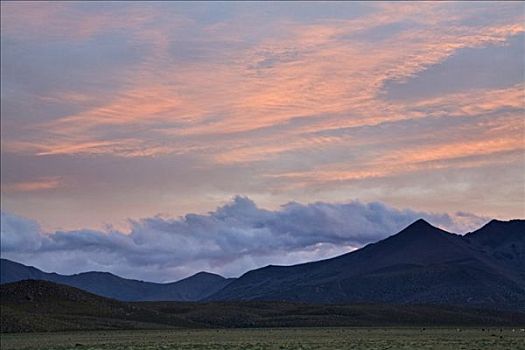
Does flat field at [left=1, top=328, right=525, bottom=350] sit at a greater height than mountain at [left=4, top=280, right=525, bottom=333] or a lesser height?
lesser

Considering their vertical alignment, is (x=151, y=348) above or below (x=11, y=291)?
below

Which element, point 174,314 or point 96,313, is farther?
point 174,314

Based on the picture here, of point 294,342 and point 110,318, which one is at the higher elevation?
point 110,318

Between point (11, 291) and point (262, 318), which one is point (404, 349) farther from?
point (11, 291)

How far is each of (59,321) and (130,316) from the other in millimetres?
20441

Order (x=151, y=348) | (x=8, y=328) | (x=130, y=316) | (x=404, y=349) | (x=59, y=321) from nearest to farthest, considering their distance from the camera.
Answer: (x=404, y=349) < (x=151, y=348) < (x=8, y=328) < (x=59, y=321) < (x=130, y=316)

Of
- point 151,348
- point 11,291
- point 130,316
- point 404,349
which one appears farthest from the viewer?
point 11,291

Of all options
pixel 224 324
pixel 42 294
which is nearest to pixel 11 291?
pixel 42 294

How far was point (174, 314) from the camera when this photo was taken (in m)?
198

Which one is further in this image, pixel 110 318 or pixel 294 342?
pixel 110 318

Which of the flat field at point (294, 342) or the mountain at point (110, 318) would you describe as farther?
the mountain at point (110, 318)

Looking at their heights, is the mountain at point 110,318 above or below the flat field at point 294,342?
above

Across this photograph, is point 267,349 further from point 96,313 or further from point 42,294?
point 42,294

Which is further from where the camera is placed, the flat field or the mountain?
the mountain
